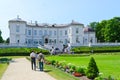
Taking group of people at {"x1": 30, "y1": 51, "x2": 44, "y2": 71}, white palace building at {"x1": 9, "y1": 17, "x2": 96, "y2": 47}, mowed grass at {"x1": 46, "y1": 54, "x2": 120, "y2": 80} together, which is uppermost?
white palace building at {"x1": 9, "y1": 17, "x2": 96, "y2": 47}

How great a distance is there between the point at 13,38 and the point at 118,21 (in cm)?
3364

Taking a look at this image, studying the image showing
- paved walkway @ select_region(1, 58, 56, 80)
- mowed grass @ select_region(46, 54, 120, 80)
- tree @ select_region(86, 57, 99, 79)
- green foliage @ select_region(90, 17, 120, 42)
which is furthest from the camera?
green foliage @ select_region(90, 17, 120, 42)

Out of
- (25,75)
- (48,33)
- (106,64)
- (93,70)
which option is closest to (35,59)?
(25,75)

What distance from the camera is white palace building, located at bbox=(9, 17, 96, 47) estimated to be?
3270 inches

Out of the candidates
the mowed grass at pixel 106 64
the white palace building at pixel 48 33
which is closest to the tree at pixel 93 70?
the mowed grass at pixel 106 64

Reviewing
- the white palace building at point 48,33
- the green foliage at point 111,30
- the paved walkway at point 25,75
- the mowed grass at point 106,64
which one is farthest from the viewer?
the green foliage at point 111,30

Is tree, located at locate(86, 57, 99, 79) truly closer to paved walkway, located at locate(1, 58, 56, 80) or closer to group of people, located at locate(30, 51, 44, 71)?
paved walkway, located at locate(1, 58, 56, 80)

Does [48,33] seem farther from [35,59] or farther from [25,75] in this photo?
[25,75]

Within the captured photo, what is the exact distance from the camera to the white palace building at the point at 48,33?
3270 inches

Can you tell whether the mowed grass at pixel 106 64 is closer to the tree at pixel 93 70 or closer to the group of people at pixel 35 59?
the tree at pixel 93 70

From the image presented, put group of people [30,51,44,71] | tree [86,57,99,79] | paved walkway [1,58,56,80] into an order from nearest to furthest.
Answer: tree [86,57,99,79] < paved walkway [1,58,56,80] < group of people [30,51,44,71]

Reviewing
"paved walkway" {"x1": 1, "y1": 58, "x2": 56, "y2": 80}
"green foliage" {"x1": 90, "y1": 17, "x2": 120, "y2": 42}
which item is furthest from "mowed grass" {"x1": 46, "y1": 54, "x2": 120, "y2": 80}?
"green foliage" {"x1": 90, "y1": 17, "x2": 120, "y2": 42}

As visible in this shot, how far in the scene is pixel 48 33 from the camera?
3654 inches

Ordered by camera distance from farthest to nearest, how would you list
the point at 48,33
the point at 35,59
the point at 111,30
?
Result: the point at 48,33 → the point at 111,30 → the point at 35,59
